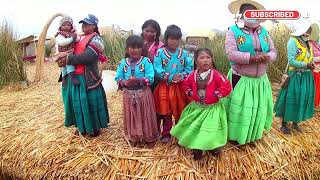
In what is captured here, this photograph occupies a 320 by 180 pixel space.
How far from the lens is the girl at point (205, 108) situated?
3.66 metres

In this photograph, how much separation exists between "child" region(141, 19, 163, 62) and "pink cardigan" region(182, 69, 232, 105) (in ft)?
1.97

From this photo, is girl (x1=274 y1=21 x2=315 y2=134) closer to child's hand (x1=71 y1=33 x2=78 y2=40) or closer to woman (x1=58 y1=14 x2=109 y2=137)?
woman (x1=58 y1=14 x2=109 y2=137)

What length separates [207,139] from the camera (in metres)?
3.66

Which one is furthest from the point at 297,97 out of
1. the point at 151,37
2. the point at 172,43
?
the point at 151,37

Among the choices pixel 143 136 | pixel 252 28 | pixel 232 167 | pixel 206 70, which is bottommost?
pixel 232 167

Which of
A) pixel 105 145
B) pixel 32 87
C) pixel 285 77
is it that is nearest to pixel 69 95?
pixel 105 145

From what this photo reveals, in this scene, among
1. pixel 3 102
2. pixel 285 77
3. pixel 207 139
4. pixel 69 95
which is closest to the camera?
pixel 207 139

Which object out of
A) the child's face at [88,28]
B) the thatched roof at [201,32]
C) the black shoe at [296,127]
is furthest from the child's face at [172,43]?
the thatched roof at [201,32]

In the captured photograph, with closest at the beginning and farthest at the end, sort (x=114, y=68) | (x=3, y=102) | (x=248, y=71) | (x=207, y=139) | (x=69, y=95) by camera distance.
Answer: (x=207, y=139), (x=248, y=71), (x=69, y=95), (x=3, y=102), (x=114, y=68)

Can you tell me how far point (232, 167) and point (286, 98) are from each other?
4.20 feet

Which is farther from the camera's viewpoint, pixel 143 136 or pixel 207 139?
pixel 143 136

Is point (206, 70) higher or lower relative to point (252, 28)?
lower

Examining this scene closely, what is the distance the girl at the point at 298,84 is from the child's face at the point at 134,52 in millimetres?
1803

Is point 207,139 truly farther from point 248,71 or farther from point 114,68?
point 114,68
